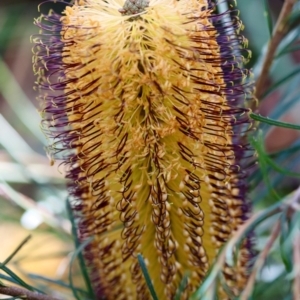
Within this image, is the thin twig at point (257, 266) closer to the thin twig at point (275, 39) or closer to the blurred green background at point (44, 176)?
the blurred green background at point (44, 176)

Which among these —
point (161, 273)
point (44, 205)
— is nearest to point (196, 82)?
point (161, 273)

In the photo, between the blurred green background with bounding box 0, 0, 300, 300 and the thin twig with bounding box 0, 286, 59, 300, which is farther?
the blurred green background with bounding box 0, 0, 300, 300

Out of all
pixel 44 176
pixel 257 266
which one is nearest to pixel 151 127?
pixel 257 266

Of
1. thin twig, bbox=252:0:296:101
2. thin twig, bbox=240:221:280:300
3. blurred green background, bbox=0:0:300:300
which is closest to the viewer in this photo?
thin twig, bbox=240:221:280:300

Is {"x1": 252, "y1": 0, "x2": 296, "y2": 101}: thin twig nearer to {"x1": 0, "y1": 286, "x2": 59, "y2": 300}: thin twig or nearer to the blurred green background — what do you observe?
the blurred green background

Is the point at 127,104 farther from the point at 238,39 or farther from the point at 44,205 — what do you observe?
the point at 44,205

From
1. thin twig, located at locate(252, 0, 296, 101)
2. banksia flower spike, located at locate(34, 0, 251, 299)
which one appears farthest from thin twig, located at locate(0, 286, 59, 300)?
thin twig, located at locate(252, 0, 296, 101)

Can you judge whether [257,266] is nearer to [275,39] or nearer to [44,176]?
[275,39]
